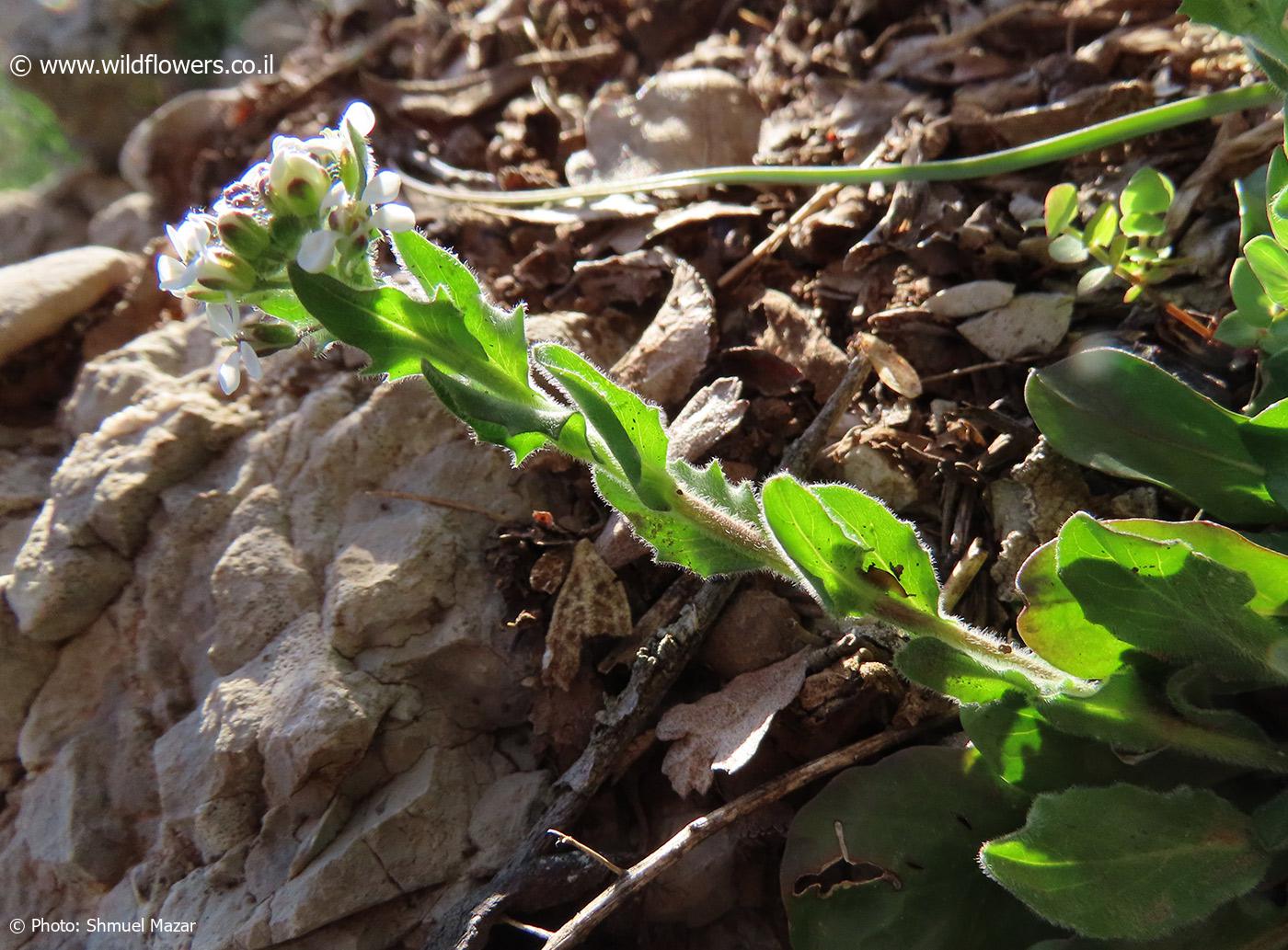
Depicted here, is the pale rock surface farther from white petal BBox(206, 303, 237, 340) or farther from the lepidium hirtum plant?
white petal BBox(206, 303, 237, 340)

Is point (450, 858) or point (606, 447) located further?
point (450, 858)

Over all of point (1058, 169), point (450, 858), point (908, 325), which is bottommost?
point (450, 858)

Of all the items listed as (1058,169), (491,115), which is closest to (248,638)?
(491,115)

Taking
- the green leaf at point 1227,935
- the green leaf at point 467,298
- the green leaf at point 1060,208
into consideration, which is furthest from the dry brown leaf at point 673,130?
the green leaf at point 1227,935

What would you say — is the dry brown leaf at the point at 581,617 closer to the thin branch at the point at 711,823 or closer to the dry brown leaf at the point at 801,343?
the thin branch at the point at 711,823

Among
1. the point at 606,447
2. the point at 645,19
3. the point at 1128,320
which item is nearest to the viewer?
the point at 606,447

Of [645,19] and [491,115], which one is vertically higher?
[645,19]

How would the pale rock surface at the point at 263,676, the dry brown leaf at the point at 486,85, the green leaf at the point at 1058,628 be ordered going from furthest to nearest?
the dry brown leaf at the point at 486,85 < the pale rock surface at the point at 263,676 < the green leaf at the point at 1058,628

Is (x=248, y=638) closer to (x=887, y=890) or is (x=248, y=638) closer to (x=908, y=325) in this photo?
(x=887, y=890)
